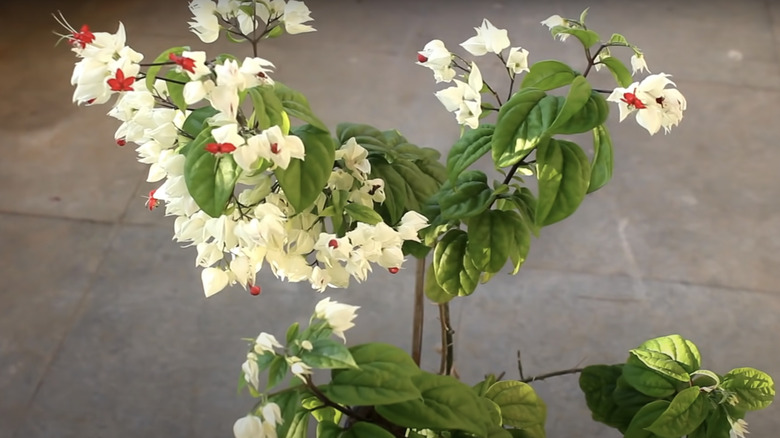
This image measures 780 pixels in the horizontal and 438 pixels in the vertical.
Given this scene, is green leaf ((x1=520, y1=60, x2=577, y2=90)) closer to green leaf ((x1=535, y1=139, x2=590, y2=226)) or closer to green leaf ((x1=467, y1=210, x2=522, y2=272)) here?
green leaf ((x1=535, y1=139, x2=590, y2=226))

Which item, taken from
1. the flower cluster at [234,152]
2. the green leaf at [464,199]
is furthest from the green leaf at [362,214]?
the green leaf at [464,199]

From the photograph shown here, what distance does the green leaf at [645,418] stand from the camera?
114 centimetres

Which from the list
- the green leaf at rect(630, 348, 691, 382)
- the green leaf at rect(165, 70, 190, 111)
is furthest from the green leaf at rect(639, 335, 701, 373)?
the green leaf at rect(165, 70, 190, 111)

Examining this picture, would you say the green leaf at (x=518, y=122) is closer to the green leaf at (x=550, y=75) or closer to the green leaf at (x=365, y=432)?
the green leaf at (x=550, y=75)

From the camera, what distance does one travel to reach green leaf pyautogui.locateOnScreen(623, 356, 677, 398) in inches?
45.5

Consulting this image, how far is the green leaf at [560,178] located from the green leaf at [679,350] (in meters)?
0.39

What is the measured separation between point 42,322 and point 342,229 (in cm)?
129

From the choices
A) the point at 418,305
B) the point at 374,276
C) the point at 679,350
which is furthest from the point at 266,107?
the point at 374,276

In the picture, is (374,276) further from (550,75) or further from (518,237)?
(550,75)

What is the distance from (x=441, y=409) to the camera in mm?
912

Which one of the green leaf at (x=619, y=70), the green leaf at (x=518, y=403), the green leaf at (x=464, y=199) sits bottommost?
the green leaf at (x=518, y=403)

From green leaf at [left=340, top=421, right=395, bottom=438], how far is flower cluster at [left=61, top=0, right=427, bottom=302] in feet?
0.50

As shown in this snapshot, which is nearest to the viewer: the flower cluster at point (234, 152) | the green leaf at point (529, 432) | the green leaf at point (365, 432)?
the flower cluster at point (234, 152)

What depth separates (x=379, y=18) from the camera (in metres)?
3.00
